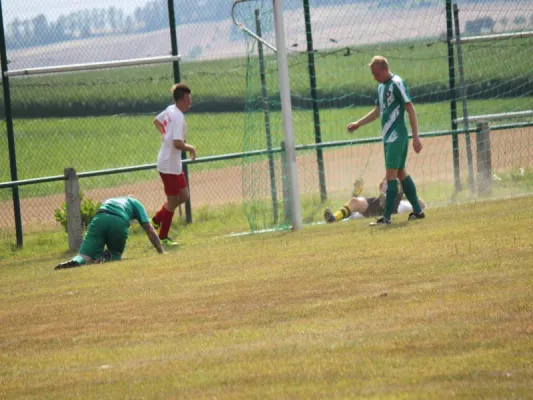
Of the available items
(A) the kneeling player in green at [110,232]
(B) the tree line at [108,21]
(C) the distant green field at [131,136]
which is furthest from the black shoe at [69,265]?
(B) the tree line at [108,21]

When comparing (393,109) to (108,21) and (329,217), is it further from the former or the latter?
(108,21)

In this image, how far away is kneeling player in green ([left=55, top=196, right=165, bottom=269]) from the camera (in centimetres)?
1214

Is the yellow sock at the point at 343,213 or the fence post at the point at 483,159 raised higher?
the fence post at the point at 483,159

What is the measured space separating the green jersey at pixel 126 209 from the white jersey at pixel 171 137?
4.03ft

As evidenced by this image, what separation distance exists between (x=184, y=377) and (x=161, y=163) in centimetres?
743

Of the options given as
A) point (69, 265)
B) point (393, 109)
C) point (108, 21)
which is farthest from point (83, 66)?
point (393, 109)

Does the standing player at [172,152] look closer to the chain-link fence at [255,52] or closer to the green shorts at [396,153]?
the chain-link fence at [255,52]

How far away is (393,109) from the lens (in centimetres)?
1244

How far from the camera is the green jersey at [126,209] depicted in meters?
12.2

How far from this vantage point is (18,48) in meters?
15.5

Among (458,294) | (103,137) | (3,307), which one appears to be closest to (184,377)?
(458,294)

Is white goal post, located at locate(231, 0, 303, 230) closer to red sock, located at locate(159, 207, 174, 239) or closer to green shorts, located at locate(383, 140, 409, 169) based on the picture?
green shorts, located at locate(383, 140, 409, 169)

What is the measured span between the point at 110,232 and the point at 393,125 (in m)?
3.20

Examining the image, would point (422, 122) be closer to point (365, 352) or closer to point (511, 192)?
point (511, 192)
